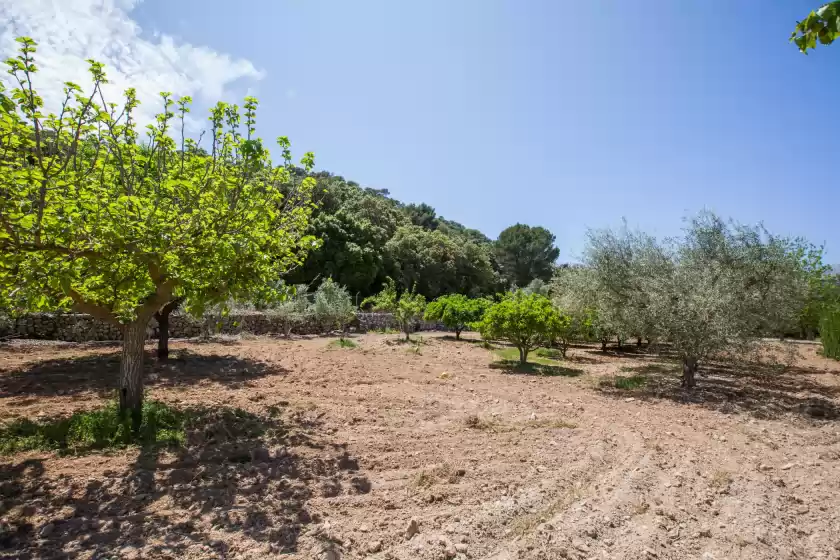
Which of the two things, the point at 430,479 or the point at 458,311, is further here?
the point at 458,311

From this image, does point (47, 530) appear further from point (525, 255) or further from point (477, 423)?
point (525, 255)

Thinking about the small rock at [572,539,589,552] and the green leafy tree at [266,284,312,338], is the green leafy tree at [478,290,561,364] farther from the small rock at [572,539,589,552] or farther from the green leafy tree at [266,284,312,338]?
the green leafy tree at [266,284,312,338]

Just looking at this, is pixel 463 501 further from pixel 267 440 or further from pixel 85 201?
pixel 85 201

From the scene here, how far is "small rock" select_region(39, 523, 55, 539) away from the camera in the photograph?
374 cm

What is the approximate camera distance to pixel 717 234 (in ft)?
46.4

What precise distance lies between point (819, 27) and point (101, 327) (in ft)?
72.9

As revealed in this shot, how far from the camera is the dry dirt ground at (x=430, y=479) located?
3.84 m

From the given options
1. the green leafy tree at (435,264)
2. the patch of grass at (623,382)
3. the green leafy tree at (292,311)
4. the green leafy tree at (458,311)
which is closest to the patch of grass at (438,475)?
the patch of grass at (623,382)

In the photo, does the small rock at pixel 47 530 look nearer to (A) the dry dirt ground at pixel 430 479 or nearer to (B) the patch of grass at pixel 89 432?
(A) the dry dirt ground at pixel 430 479

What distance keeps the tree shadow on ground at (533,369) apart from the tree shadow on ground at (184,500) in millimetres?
9174

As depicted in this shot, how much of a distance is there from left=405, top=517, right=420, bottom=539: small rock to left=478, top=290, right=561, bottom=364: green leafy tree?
11056 mm

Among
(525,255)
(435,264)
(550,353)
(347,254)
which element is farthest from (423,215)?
(550,353)

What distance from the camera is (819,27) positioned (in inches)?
94.4

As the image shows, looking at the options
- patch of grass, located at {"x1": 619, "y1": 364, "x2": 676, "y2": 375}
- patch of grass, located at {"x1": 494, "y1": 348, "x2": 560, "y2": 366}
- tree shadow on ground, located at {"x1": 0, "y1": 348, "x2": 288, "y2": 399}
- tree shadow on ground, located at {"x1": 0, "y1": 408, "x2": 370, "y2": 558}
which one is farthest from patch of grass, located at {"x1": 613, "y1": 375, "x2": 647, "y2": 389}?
tree shadow on ground, located at {"x1": 0, "y1": 348, "x2": 288, "y2": 399}
